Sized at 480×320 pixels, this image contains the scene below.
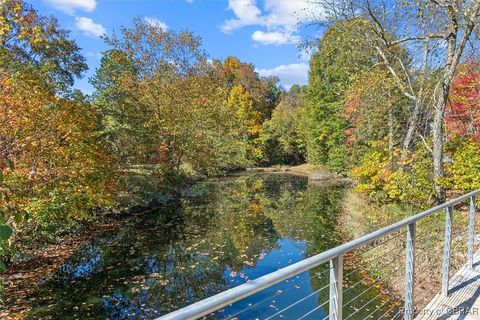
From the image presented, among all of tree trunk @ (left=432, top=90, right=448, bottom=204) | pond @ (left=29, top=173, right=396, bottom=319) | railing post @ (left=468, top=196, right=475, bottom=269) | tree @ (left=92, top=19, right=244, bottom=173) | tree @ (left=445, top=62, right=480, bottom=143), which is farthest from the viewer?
tree @ (left=92, top=19, right=244, bottom=173)

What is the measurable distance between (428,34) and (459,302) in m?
7.23

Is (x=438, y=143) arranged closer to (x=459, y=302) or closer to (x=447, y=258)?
(x=447, y=258)

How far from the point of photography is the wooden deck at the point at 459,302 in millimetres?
3359

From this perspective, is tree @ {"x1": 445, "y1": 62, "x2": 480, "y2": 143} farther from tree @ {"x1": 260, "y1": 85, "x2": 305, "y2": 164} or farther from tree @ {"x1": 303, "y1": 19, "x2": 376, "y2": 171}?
tree @ {"x1": 260, "y1": 85, "x2": 305, "y2": 164}

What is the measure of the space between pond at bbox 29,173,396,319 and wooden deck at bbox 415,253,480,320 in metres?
0.54

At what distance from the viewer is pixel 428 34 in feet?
29.1

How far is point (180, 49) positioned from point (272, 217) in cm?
1332

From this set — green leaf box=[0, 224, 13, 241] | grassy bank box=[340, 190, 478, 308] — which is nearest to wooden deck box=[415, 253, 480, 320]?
grassy bank box=[340, 190, 478, 308]

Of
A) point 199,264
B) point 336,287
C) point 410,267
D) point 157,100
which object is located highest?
point 157,100

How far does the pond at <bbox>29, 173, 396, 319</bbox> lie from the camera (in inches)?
274

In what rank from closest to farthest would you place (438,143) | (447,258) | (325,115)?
(447,258)
(438,143)
(325,115)

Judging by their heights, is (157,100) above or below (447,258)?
above

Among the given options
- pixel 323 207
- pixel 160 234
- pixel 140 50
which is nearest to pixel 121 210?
pixel 160 234

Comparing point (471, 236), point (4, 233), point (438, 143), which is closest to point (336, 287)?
point (4, 233)
